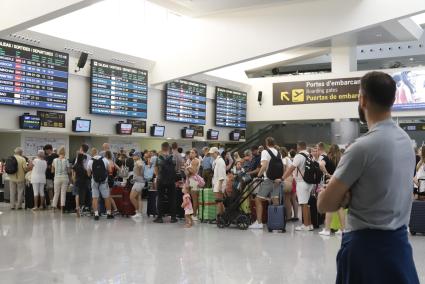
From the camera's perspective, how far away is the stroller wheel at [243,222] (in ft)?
31.1

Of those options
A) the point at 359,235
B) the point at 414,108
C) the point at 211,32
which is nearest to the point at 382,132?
the point at 359,235

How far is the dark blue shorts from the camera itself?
1966mm

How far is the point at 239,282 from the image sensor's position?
5.21 m

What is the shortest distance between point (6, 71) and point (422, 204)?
33.3ft

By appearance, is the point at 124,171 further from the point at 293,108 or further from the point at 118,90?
the point at 293,108

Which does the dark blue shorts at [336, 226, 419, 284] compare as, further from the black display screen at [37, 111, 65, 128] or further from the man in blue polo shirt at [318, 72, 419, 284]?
the black display screen at [37, 111, 65, 128]

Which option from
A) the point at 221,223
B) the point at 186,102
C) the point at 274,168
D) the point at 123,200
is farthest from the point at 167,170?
the point at 186,102

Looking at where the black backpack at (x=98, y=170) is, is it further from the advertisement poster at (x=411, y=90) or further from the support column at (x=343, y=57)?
the advertisement poster at (x=411, y=90)

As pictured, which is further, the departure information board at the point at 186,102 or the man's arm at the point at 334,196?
the departure information board at the point at 186,102

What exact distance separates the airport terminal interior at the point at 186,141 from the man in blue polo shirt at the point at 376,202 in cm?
1

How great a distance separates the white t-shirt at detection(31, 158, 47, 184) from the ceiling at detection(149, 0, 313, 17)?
211 inches

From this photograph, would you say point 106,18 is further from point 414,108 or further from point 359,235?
point 359,235

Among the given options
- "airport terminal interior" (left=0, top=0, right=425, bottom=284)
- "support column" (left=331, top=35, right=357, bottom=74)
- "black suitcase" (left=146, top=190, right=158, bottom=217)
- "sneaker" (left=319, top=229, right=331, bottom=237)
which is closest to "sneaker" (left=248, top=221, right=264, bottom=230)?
"airport terminal interior" (left=0, top=0, right=425, bottom=284)

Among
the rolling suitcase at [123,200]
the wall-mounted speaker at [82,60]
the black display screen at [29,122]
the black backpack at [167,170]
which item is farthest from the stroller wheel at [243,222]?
the wall-mounted speaker at [82,60]
